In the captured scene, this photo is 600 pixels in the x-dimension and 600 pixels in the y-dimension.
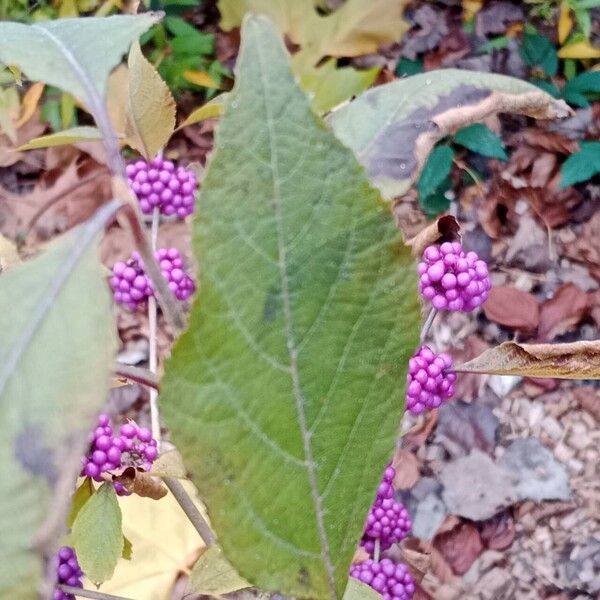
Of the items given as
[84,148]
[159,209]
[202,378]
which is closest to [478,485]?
[159,209]

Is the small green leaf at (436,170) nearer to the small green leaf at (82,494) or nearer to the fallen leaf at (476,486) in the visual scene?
the fallen leaf at (476,486)

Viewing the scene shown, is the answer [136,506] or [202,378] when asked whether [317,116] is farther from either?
[136,506]

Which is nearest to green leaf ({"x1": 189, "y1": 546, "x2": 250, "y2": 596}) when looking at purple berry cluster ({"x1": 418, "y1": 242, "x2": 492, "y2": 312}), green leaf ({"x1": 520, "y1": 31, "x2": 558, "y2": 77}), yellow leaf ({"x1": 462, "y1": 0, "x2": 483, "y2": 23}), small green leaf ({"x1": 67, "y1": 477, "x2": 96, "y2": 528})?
small green leaf ({"x1": 67, "y1": 477, "x2": 96, "y2": 528})

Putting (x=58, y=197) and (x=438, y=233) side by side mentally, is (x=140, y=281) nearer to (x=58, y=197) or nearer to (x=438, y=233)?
Answer: (x=438, y=233)

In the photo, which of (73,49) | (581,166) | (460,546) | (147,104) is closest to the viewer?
(73,49)

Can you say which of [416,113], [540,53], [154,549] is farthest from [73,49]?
[540,53]

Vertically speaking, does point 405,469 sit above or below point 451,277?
below

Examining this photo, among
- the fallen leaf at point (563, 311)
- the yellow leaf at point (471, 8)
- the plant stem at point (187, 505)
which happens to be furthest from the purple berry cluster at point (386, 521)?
the yellow leaf at point (471, 8)
